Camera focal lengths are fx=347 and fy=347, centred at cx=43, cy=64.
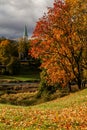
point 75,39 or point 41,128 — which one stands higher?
point 75,39

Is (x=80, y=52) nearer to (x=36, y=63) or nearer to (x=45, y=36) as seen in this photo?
(x=45, y=36)

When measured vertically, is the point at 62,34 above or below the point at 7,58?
above

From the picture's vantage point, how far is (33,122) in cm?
2016

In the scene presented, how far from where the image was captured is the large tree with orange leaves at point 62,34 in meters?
49.1

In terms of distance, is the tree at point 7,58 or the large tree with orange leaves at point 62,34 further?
the tree at point 7,58

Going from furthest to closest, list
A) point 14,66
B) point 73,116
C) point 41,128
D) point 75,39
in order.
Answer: point 14,66 → point 75,39 → point 73,116 → point 41,128

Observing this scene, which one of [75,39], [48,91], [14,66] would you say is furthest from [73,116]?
[14,66]

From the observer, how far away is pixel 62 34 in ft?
163

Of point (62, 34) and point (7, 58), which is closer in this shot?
point (62, 34)

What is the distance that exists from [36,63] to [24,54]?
41.1 ft

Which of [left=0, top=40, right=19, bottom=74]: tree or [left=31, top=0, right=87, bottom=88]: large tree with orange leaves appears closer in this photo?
[left=31, top=0, right=87, bottom=88]: large tree with orange leaves

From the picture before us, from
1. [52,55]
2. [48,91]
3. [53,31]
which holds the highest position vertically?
[53,31]

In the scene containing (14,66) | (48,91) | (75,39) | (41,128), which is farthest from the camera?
(14,66)

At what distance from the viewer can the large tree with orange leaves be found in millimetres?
49062
